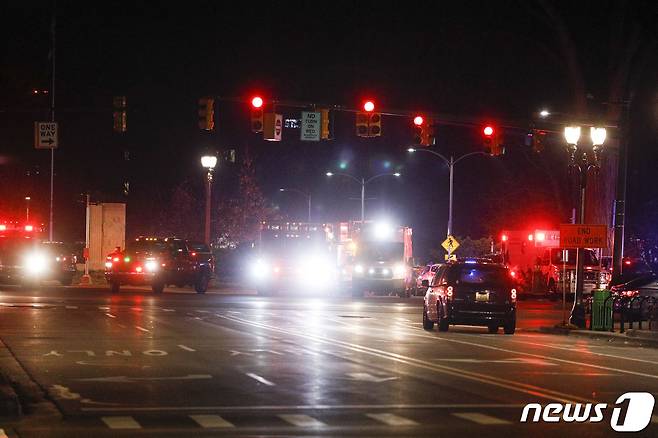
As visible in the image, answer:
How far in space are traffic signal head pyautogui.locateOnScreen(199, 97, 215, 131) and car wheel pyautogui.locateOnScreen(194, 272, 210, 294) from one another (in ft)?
39.4

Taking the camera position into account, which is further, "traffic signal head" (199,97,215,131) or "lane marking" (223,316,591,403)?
"traffic signal head" (199,97,215,131)

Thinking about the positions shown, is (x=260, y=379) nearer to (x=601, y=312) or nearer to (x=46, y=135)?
(x=601, y=312)

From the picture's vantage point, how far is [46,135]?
2119 inches

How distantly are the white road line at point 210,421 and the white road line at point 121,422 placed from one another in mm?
654

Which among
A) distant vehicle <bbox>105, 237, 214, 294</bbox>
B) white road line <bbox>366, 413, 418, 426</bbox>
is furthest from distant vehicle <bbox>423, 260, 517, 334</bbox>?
distant vehicle <bbox>105, 237, 214, 294</bbox>

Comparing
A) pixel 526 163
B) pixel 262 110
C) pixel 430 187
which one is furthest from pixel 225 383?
pixel 430 187

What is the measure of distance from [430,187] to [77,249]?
66.7 m

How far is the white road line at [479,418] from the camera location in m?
13.6

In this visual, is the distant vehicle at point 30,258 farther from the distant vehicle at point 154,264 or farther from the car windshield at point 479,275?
the car windshield at point 479,275

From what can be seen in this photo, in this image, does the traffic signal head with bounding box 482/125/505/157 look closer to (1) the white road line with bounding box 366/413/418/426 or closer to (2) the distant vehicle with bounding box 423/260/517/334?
(2) the distant vehicle with bounding box 423/260/517/334

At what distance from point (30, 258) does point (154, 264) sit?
6.61m

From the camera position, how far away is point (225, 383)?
17406 mm

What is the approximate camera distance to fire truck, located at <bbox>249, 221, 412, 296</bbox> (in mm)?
55438

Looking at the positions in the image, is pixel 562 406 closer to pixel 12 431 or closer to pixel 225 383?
pixel 225 383
